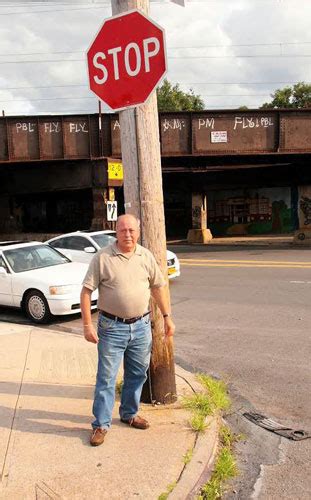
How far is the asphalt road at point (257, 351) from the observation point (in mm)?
3732

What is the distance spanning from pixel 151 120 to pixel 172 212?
31841 millimetres

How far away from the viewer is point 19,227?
1182 inches

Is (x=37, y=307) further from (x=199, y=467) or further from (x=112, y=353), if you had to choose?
(x=199, y=467)

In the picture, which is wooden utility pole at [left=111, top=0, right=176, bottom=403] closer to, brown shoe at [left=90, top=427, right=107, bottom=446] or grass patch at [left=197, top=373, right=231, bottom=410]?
grass patch at [left=197, top=373, right=231, bottom=410]

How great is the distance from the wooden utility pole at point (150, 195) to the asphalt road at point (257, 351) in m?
0.77

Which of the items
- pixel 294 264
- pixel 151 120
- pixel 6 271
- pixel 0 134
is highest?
pixel 0 134

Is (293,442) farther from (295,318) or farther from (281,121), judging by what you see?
(281,121)

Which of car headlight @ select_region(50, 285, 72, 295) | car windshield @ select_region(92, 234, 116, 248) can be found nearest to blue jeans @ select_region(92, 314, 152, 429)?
car headlight @ select_region(50, 285, 72, 295)

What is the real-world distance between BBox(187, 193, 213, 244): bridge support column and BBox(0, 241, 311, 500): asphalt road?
14723 mm

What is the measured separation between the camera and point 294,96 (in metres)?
59.7

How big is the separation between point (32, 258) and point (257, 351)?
522 cm

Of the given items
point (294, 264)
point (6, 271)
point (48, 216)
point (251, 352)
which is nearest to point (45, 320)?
point (6, 271)

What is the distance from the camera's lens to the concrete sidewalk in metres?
3.28

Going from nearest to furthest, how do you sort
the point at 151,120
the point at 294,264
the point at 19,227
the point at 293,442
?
the point at 293,442
the point at 151,120
the point at 294,264
the point at 19,227
